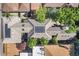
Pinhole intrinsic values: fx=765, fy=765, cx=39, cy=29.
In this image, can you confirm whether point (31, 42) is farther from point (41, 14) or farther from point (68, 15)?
point (68, 15)

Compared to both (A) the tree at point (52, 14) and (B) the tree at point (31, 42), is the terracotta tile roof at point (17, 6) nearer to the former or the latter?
(A) the tree at point (52, 14)

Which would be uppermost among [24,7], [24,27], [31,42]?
[24,7]

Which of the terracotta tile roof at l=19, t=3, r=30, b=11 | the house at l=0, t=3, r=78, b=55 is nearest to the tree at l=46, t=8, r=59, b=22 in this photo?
the house at l=0, t=3, r=78, b=55

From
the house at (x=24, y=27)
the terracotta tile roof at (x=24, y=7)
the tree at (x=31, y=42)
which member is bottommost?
the tree at (x=31, y=42)

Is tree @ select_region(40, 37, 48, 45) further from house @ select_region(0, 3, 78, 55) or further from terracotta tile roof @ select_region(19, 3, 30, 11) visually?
terracotta tile roof @ select_region(19, 3, 30, 11)

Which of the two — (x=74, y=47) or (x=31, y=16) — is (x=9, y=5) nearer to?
(x=31, y=16)

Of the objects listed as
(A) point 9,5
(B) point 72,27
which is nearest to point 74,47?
(B) point 72,27

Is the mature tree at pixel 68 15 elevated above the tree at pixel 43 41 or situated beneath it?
elevated above

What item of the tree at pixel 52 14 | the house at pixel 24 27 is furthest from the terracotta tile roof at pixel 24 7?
the tree at pixel 52 14

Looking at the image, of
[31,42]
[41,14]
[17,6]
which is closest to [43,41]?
[31,42]
